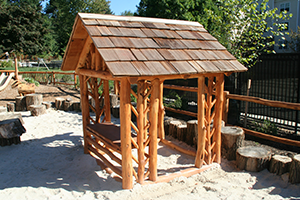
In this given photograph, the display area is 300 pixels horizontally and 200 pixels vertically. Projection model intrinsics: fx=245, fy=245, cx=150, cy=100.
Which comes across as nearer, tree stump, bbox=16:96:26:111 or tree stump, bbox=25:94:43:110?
tree stump, bbox=25:94:43:110

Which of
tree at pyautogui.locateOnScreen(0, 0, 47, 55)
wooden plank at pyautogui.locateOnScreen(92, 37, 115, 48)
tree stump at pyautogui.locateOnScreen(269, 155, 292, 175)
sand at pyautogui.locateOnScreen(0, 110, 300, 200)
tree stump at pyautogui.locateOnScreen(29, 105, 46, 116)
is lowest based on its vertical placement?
sand at pyautogui.locateOnScreen(0, 110, 300, 200)

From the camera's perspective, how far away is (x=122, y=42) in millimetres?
4336

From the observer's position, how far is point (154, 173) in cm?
464

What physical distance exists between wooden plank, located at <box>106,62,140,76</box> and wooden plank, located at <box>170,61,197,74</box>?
86 cm

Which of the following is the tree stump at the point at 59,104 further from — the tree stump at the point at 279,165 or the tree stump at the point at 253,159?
the tree stump at the point at 279,165

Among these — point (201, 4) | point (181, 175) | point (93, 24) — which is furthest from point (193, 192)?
point (201, 4)

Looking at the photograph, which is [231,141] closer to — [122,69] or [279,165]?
[279,165]

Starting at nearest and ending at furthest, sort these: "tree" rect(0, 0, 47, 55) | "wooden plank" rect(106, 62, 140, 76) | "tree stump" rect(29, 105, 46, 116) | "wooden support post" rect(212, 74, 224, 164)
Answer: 1. "wooden plank" rect(106, 62, 140, 76)
2. "wooden support post" rect(212, 74, 224, 164)
3. "tree stump" rect(29, 105, 46, 116)
4. "tree" rect(0, 0, 47, 55)

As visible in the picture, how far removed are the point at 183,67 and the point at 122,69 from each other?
3.95 feet

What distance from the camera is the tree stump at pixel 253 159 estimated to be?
5139mm

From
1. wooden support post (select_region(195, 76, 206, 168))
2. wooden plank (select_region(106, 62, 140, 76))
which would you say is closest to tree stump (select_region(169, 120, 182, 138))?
wooden support post (select_region(195, 76, 206, 168))

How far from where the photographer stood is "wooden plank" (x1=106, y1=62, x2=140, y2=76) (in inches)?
144

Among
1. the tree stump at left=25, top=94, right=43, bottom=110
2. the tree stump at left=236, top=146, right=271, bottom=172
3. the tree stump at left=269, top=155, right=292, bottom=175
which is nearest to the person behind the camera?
the tree stump at left=269, top=155, right=292, bottom=175

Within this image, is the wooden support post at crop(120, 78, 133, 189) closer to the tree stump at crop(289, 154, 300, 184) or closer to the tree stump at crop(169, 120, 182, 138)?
Answer: the tree stump at crop(289, 154, 300, 184)
